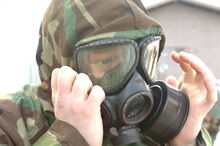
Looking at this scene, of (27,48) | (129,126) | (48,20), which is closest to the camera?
(129,126)

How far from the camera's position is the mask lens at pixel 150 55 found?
128 cm

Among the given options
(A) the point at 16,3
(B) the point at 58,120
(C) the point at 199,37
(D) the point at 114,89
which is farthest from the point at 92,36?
(C) the point at 199,37

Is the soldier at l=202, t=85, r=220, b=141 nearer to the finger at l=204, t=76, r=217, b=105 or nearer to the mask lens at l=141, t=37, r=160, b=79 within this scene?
the finger at l=204, t=76, r=217, b=105

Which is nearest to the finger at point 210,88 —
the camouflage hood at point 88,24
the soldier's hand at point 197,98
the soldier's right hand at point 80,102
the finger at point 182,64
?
the soldier's hand at point 197,98

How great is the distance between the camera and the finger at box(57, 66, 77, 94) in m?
1.12

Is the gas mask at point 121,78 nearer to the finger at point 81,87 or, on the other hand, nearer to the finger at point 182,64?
the finger at point 81,87

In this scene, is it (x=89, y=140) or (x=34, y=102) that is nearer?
(x=89, y=140)

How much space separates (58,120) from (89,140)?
0.11 metres

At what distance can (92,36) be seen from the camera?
4.05 feet

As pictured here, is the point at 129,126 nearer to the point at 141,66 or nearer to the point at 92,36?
the point at 141,66

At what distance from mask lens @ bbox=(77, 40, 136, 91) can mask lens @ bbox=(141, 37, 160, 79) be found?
→ 6cm

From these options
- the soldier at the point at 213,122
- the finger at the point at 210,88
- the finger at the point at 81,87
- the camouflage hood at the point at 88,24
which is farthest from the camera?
the soldier at the point at 213,122

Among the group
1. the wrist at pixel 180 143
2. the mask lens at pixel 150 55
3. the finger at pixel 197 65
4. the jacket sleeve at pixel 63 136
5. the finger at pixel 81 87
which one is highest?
the finger at pixel 81 87

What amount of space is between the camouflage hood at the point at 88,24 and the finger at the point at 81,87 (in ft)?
0.49
